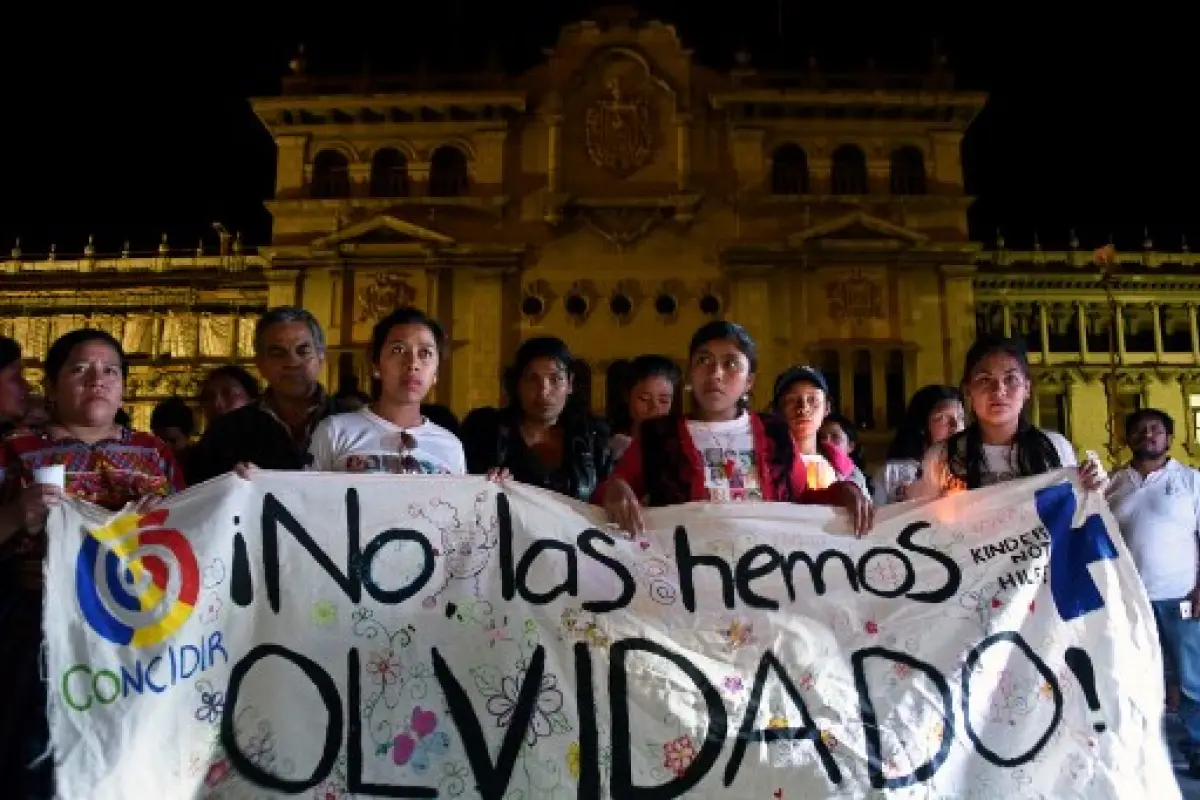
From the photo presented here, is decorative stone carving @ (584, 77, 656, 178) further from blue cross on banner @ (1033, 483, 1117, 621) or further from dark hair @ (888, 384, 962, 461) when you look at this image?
blue cross on banner @ (1033, 483, 1117, 621)

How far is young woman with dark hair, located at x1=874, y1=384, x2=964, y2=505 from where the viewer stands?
243 inches

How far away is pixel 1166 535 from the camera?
6.57m

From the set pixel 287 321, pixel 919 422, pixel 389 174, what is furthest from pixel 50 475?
pixel 389 174

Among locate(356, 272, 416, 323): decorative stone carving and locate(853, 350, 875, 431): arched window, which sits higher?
locate(356, 272, 416, 323): decorative stone carving

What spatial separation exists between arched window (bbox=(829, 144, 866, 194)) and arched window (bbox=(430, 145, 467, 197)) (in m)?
10.9

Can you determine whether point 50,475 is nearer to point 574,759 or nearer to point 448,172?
point 574,759

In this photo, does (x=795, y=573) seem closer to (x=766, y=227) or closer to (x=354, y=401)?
(x=354, y=401)

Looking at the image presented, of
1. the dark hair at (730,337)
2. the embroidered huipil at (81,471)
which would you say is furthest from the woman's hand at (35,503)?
the dark hair at (730,337)

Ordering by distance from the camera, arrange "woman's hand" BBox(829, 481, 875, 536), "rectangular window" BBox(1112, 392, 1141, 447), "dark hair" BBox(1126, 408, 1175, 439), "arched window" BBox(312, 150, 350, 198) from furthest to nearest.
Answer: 1. "rectangular window" BBox(1112, 392, 1141, 447)
2. "arched window" BBox(312, 150, 350, 198)
3. "dark hair" BBox(1126, 408, 1175, 439)
4. "woman's hand" BBox(829, 481, 875, 536)

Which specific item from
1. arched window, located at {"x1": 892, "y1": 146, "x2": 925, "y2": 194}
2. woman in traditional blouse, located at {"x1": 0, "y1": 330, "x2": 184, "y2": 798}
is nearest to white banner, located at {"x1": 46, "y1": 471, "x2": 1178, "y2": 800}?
woman in traditional blouse, located at {"x1": 0, "y1": 330, "x2": 184, "y2": 798}

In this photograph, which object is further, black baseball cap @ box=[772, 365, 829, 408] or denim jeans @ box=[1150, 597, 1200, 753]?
denim jeans @ box=[1150, 597, 1200, 753]

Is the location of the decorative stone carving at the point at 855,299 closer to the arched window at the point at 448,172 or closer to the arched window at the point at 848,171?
the arched window at the point at 848,171

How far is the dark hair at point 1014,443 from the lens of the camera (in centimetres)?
446

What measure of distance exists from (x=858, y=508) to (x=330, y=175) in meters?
27.1
